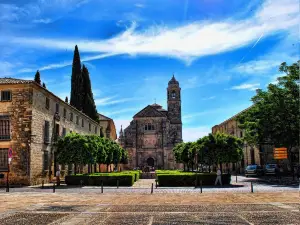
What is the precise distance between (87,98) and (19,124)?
86.8 ft

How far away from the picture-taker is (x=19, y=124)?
28453 millimetres

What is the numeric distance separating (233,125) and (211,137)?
3640cm

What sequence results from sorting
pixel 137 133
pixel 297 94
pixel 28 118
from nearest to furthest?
pixel 28 118
pixel 297 94
pixel 137 133

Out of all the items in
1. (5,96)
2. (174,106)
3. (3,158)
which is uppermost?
(174,106)

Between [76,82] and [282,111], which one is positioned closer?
[282,111]

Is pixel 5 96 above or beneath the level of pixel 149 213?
above

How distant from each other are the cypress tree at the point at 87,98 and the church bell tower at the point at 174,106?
2785 centimetres

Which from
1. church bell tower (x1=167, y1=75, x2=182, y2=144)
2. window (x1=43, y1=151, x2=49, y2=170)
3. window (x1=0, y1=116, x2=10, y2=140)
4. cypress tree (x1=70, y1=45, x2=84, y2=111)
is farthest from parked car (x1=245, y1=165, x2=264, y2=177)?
church bell tower (x1=167, y1=75, x2=182, y2=144)

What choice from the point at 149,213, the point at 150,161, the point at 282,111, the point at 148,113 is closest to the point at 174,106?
the point at 148,113

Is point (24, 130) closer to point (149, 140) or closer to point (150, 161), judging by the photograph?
Result: point (149, 140)

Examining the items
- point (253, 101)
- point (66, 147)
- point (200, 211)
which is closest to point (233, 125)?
point (253, 101)

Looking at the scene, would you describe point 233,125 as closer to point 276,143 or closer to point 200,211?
point 276,143

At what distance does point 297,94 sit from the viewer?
3278 centimetres

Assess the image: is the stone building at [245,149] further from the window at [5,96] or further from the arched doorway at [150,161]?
the window at [5,96]
